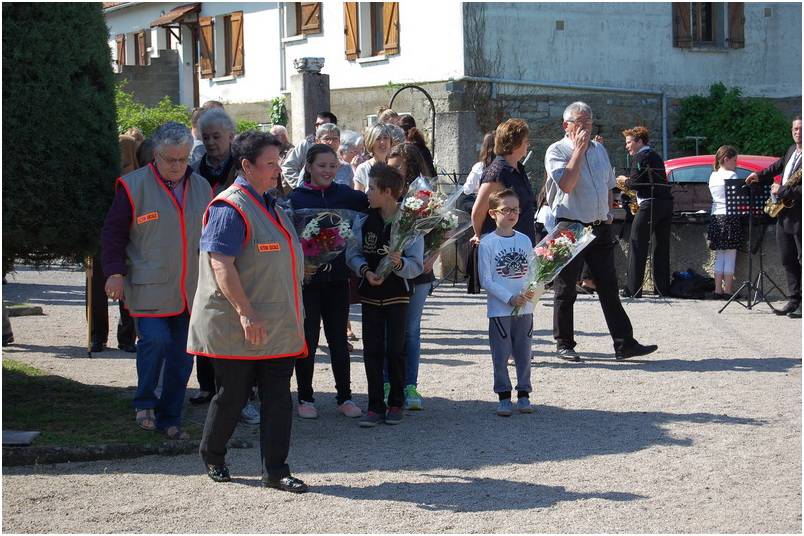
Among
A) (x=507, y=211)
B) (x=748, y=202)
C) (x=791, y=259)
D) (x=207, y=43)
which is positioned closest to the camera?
(x=507, y=211)

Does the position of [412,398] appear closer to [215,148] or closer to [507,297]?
[507,297]

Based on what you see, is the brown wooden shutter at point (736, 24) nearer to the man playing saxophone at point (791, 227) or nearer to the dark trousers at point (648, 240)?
the dark trousers at point (648, 240)

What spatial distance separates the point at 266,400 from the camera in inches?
214

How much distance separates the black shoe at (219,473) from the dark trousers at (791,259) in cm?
836

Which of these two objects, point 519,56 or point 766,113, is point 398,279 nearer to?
point 519,56

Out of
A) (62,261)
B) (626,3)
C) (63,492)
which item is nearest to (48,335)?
(62,261)

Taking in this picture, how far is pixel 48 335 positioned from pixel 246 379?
633 cm

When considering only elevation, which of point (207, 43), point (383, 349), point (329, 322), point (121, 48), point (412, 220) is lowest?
point (383, 349)

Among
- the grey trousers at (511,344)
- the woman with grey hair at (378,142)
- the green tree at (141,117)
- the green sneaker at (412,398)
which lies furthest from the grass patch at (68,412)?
the green tree at (141,117)

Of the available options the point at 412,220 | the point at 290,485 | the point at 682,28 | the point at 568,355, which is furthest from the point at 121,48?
the point at 290,485

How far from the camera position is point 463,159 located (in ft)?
56.4

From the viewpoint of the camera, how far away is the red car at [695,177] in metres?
14.7

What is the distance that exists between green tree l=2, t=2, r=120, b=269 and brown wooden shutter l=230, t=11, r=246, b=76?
2344 cm

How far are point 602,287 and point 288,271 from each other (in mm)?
4447
